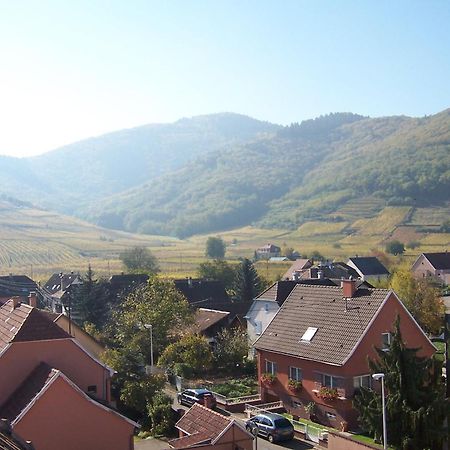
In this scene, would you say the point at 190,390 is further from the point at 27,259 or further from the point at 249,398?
the point at 27,259

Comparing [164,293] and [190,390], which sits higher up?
[164,293]

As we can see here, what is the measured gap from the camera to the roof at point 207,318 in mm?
56875

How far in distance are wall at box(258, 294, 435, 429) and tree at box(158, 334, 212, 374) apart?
7.16 metres

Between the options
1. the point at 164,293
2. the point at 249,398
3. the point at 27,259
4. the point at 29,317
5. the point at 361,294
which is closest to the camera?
the point at 29,317

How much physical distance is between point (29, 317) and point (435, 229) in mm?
167096

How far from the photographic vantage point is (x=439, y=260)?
109688 millimetres

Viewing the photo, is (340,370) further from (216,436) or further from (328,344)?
(216,436)

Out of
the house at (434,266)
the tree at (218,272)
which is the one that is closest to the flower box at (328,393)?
the tree at (218,272)

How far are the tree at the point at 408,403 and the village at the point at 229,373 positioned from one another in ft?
0.20

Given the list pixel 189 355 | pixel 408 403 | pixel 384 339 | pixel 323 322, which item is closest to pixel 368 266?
pixel 189 355

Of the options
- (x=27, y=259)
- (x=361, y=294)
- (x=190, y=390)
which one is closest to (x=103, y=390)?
(x=190, y=390)

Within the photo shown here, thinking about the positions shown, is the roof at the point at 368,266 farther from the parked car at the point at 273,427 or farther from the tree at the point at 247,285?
the parked car at the point at 273,427

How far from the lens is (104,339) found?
180 feet

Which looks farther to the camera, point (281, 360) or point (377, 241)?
point (377, 241)
